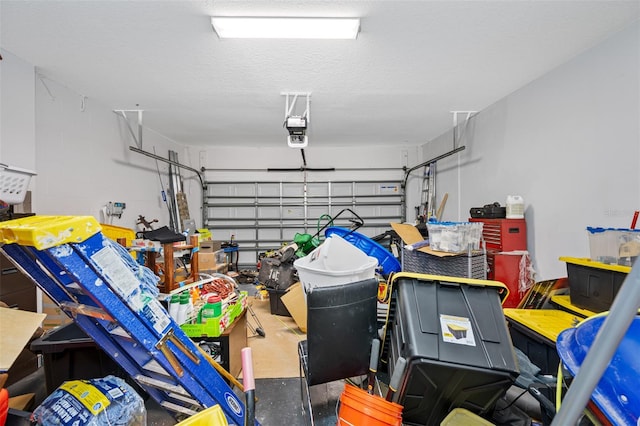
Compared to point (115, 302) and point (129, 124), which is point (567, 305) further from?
point (129, 124)

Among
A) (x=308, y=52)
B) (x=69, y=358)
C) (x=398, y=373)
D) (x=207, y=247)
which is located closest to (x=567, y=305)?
(x=398, y=373)

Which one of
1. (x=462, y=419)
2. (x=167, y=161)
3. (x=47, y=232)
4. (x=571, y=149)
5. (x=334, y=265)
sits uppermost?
(x=167, y=161)

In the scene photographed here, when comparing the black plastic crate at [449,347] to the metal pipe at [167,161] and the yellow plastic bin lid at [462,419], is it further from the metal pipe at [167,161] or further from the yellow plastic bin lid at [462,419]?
the metal pipe at [167,161]

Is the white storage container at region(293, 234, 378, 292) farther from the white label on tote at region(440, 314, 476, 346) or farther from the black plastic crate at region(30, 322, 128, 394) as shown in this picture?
the black plastic crate at region(30, 322, 128, 394)

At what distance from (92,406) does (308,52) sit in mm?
2848

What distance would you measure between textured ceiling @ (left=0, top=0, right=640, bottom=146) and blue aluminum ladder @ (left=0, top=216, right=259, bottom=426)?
183 centimetres

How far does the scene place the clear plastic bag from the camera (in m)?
1.16

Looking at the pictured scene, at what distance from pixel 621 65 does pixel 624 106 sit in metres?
0.35

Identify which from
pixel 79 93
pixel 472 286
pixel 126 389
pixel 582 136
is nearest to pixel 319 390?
pixel 126 389

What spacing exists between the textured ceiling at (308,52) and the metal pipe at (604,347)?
6.91 feet

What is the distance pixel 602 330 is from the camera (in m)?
0.63

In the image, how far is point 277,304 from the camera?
3684 mm

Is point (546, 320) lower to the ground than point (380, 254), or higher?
lower

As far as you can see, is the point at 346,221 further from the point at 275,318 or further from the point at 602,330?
the point at 602,330
